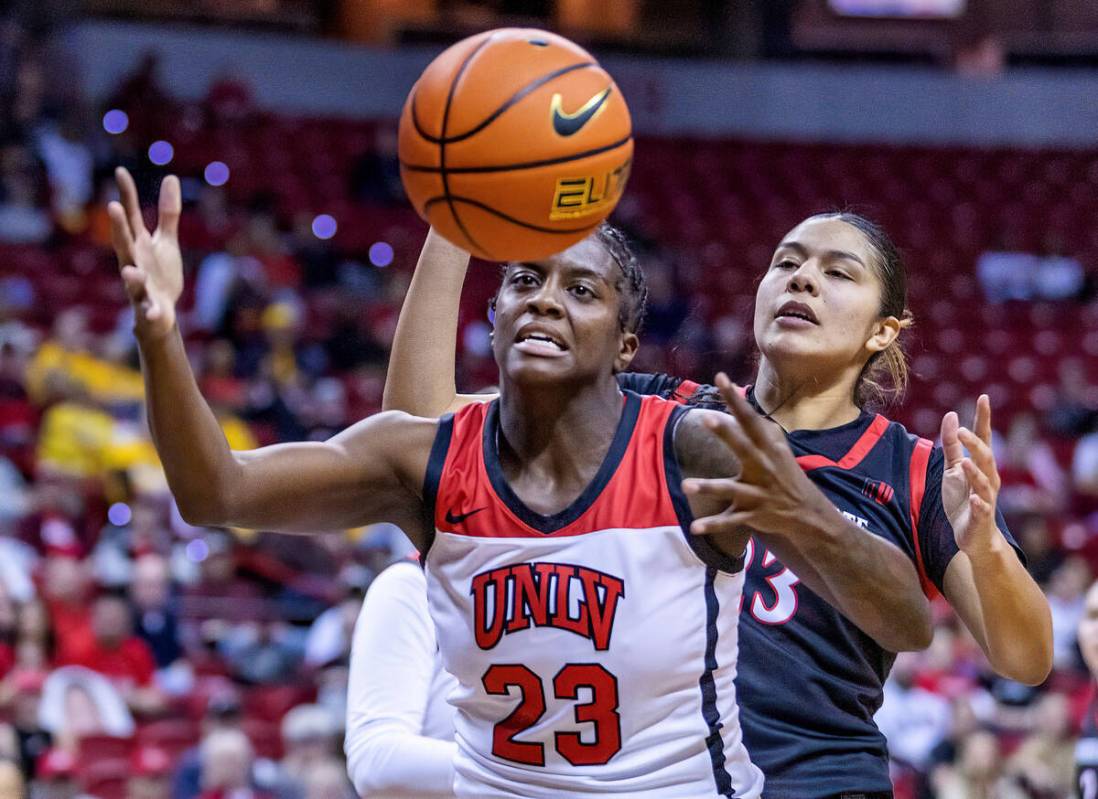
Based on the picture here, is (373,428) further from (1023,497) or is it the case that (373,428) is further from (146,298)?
(1023,497)

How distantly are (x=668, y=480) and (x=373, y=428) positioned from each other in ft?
1.78

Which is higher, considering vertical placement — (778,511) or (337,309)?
(778,511)

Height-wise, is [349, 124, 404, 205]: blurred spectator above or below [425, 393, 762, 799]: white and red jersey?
below

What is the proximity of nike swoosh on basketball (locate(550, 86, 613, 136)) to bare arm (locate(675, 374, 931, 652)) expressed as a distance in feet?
1.87

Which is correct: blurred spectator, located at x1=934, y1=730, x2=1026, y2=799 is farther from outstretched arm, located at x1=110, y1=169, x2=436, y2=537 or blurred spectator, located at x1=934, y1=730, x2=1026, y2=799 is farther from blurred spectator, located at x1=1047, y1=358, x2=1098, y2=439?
blurred spectator, located at x1=1047, y1=358, x2=1098, y2=439

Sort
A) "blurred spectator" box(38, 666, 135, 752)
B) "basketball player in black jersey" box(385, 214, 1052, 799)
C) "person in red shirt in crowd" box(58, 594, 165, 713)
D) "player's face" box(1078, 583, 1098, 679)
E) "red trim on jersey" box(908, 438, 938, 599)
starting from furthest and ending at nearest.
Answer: "person in red shirt in crowd" box(58, 594, 165, 713)
"blurred spectator" box(38, 666, 135, 752)
"player's face" box(1078, 583, 1098, 679)
"red trim on jersey" box(908, 438, 938, 599)
"basketball player in black jersey" box(385, 214, 1052, 799)

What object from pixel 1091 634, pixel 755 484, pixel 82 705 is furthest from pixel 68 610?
pixel 755 484

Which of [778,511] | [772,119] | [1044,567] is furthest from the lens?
[772,119]

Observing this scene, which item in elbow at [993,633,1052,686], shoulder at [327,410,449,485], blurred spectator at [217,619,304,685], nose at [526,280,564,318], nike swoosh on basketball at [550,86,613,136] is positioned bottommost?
blurred spectator at [217,619,304,685]

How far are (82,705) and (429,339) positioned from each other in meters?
4.38

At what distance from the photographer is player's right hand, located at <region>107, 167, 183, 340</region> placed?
8.34 ft

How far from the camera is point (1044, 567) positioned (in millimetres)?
10438

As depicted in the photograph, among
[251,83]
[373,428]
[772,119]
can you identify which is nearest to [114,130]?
[251,83]

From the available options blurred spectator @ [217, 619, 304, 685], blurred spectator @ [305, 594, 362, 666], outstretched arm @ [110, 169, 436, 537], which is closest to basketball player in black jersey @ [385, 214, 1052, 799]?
outstretched arm @ [110, 169, 436, 537]
